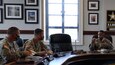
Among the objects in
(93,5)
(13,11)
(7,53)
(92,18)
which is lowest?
(7,53)

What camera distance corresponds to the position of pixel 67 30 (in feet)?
25.3

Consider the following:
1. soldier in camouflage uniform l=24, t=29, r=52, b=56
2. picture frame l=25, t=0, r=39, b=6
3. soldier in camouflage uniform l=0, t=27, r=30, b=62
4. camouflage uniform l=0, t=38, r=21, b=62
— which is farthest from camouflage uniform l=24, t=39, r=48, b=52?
picture frame l=25, t=0, r=39, b=6

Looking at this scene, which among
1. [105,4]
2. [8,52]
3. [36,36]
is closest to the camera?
[8,52]

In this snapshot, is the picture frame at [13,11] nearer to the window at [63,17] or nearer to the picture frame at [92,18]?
the window at [63,17]

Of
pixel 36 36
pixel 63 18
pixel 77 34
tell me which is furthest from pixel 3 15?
pixel 36 36

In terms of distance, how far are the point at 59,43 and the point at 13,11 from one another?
2.34 metres

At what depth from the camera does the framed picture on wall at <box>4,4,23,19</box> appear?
748 centimetres

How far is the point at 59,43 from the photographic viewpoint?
19.2ft

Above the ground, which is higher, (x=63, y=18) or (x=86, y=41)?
(x=63, y=18)

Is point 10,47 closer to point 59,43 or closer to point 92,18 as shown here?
point 59,43

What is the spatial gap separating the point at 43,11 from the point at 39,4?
24 cm

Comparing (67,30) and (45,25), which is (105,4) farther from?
(45,25)

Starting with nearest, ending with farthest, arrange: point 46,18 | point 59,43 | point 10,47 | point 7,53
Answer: point 7,53 → point 10,47 → point 59,43 → point 46,18

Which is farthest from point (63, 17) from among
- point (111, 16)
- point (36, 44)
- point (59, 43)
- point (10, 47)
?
point (10, 47)
